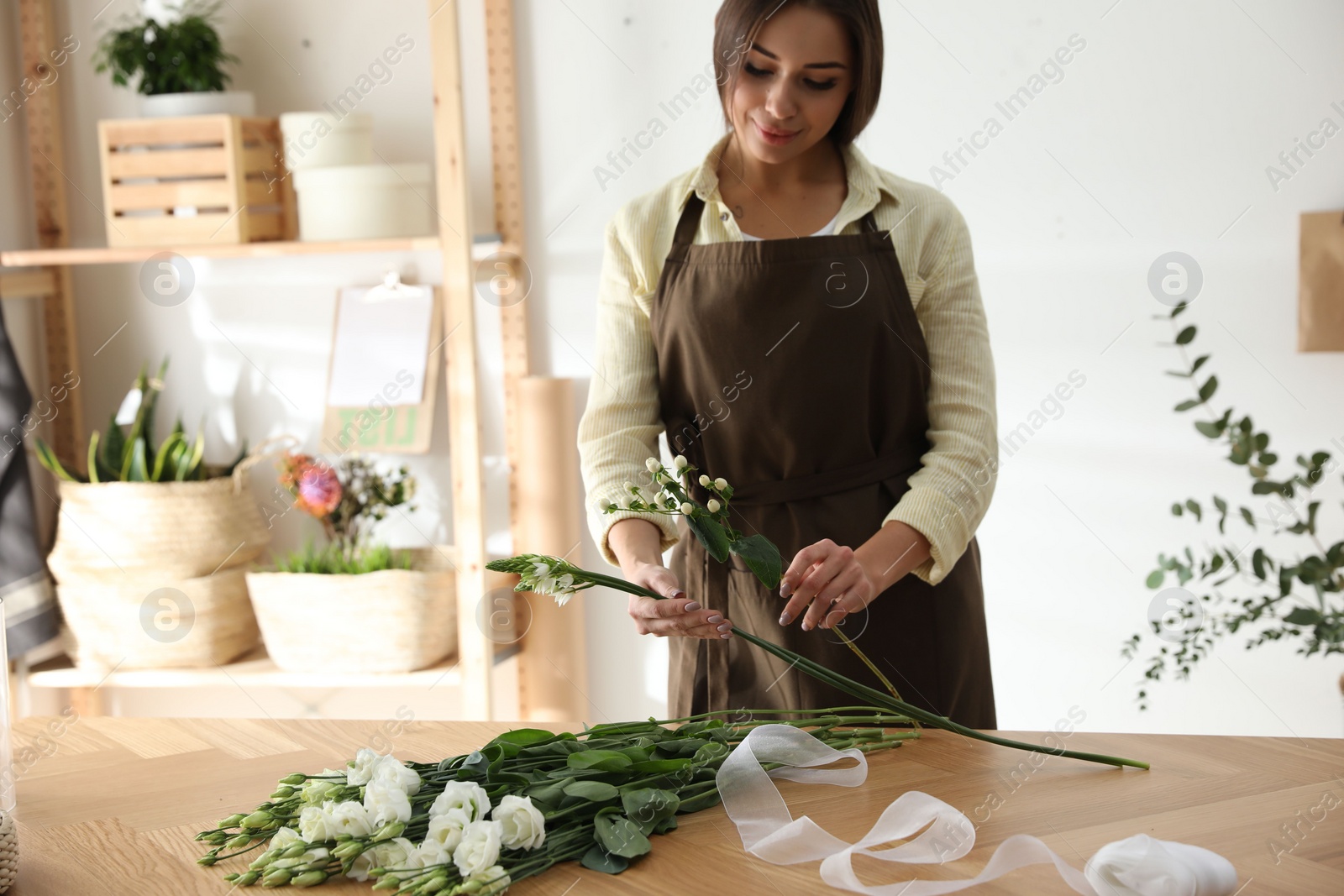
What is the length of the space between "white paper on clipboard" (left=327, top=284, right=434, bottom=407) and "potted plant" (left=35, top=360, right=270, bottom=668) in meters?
0.28

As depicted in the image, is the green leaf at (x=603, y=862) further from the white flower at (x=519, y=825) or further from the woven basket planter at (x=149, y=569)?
the woven basket planter at (x=149, y=569)

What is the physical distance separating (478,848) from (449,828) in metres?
0.04

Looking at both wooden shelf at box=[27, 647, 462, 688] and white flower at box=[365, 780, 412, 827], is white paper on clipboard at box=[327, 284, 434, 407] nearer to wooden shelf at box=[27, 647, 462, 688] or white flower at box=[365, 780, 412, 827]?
wooden shelf at box=[27, 647, 462, 688]

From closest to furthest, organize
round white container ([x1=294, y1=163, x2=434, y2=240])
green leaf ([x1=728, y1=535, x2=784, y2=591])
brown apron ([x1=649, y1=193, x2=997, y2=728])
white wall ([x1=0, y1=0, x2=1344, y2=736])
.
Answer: green leaf ([x1=728, y1=535, x2=784, y2=591])
brown apron ([x1=649, y1=193, x2=997, y2=728])
white wall ([x1=0, y1=0, x2=1344, y2=736])
round white container ([x1=294, y1=163, x2=434, y2=240])

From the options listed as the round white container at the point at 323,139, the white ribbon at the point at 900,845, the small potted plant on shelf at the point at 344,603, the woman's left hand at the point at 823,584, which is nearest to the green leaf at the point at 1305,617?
the woman's left hand at the point at 823,584

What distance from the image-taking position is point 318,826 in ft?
2.88

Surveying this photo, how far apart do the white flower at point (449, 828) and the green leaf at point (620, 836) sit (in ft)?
0.37

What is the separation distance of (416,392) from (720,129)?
2.77ft

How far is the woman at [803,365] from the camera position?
145cm

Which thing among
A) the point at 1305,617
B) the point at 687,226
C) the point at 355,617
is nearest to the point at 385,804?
the point at 687,226

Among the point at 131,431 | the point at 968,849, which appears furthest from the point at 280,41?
the point at 968,849

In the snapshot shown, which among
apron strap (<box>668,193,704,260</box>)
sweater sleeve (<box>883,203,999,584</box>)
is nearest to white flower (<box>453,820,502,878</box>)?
sweater sleeve (<box>883,203,999,584</box>)

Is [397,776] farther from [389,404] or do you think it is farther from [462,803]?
[389,404]

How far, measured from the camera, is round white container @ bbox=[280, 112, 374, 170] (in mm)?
2320
